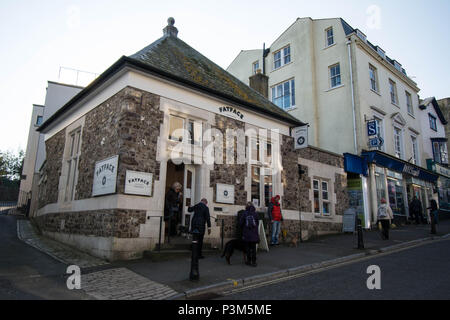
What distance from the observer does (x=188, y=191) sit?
11.3 meters

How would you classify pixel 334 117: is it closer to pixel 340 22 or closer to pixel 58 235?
pixel 340 22

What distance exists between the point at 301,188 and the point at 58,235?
1062 cm

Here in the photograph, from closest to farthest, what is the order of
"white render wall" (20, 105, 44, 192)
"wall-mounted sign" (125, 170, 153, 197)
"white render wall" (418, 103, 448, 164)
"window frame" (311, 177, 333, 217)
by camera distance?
1. "wall-mounted sign" (125, 170, 153, 197)
2. "window frame" (311, 177, 333, 217)
3. "white render wall" (418, 103, 448, 164)
4. "white render wall" (20, 105, 44, 192)

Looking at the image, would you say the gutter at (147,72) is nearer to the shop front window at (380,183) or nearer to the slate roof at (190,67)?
the slate roof at (190,67)

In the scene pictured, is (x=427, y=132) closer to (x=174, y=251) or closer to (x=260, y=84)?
(x=260, y=84)

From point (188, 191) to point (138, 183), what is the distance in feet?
7.80

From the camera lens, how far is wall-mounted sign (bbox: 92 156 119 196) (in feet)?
30.3

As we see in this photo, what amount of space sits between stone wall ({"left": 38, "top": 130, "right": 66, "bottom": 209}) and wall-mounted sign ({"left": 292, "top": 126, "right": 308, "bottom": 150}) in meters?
10.5

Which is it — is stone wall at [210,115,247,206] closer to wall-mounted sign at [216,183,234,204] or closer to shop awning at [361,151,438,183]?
wall-mounted sign at [216,183,234,204]

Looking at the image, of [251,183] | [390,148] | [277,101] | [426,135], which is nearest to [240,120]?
[251,183]

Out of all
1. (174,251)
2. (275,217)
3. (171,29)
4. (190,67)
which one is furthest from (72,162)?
(275,217)

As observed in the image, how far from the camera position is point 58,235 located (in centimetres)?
1196

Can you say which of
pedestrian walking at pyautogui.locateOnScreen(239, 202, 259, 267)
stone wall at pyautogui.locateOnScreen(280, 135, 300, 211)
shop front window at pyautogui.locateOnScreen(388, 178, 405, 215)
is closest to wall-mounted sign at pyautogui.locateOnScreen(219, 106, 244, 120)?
stone wall at pyautogui.locateOnScreen(280, 135, 300, 211)

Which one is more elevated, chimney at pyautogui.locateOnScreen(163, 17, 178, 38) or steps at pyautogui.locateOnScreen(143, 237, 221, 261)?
chimney at pyautogui.locateOnScreen(163, 17, 178, 38)
